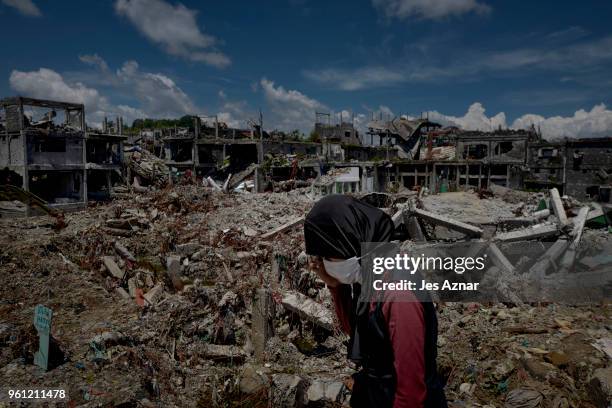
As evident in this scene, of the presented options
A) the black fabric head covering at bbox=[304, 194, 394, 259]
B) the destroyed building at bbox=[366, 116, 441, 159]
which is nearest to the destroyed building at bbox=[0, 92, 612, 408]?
the black fabric head covering at bbox=[304, 194, 394, 259]

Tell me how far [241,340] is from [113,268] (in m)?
5.96

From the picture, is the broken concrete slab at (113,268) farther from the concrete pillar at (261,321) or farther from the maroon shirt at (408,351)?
the maroon shirt at (408,351)

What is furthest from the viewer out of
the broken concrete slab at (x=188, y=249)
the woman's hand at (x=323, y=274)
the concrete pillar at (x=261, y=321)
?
the broken concrete slab at (x=188, y=249)

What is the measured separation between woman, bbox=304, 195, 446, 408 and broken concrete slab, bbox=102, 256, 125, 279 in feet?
33.4

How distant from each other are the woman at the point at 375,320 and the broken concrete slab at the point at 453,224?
28.9 feet

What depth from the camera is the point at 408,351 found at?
1.88 metres

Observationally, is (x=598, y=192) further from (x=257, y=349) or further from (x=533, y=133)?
(x=257, y=349)

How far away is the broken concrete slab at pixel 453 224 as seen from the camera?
33.5 ft

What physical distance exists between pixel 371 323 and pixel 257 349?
5.13m

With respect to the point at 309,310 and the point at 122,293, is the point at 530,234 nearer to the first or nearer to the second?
the point at 309,310

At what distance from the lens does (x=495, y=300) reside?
826cm

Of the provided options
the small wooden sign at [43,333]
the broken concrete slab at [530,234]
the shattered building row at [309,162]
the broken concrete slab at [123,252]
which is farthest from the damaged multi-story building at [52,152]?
the broken concrete slab at [530,234]

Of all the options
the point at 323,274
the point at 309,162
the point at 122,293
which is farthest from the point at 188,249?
the point at 309,162

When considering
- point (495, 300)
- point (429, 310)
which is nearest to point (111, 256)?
point (495, 300)
